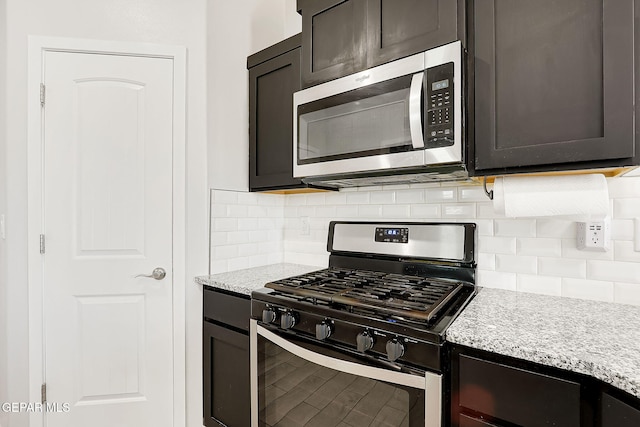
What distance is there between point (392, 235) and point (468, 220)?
14.5 inches

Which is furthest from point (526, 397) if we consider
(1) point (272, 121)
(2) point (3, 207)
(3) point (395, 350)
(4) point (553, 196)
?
(2) point (3, 207)

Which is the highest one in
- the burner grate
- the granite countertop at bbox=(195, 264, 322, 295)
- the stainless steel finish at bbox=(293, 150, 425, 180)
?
the stainless steel finish at bbox=(293, 150, 425, 180)

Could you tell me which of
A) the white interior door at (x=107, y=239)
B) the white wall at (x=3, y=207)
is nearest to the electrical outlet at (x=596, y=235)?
the white interior door at (x=107, y=239)

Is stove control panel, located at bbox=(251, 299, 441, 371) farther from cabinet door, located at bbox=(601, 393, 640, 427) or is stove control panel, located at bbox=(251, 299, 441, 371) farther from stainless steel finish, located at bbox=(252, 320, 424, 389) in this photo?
cabinet door, located at bbox=(601, 393, 640, 427)

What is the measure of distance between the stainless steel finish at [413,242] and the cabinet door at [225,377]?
0.73 metres

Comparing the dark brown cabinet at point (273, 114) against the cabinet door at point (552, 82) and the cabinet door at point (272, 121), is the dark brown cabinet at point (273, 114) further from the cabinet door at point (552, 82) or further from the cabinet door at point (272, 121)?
the cabinet door at point (552, 82)

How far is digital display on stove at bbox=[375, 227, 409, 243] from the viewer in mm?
1663

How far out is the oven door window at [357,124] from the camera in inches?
51.3

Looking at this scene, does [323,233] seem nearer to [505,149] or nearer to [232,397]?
[232,397]

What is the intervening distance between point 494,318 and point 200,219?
149 cm

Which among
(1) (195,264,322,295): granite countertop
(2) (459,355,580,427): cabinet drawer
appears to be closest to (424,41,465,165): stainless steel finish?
(2) (459,355,580,427): cabinet drawer

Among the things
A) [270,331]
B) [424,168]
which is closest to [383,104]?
[424,168]

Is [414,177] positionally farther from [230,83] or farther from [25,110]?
[25,110]

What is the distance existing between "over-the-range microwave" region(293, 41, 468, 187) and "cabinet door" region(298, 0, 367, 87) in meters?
0.07
